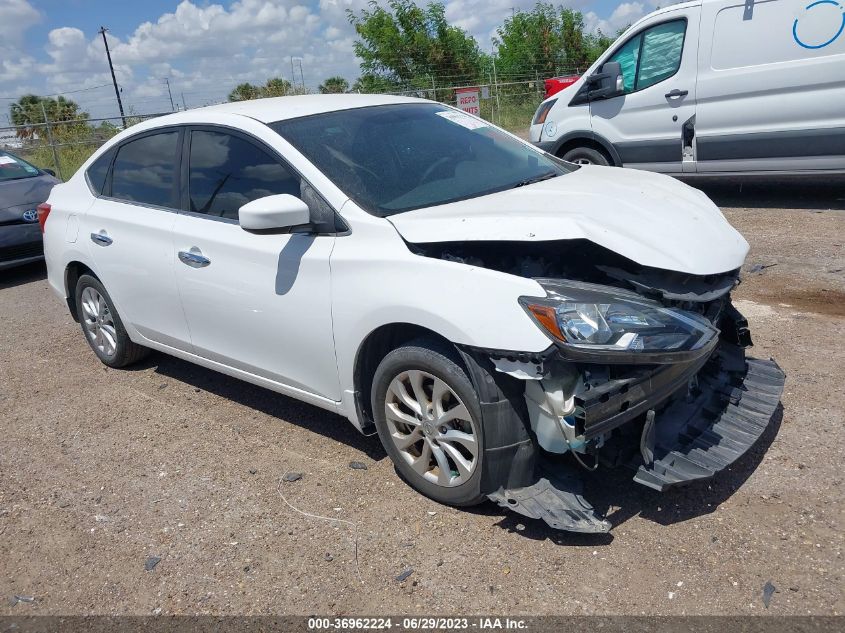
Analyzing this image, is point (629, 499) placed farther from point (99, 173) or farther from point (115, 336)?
point (99, 173)

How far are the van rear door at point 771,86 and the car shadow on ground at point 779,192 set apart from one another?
404mm

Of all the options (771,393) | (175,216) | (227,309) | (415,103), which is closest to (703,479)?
(771,393)

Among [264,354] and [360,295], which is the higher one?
[360,295]

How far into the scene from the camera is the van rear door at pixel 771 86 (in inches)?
282

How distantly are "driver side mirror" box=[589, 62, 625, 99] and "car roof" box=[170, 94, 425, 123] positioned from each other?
450cm

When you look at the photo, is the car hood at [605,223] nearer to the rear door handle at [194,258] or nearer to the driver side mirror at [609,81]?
the rear door handle at [194,258]

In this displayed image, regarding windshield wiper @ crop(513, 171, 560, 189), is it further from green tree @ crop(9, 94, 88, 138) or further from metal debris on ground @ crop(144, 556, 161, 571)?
green tree @ crop(9, 94, 88, 138)

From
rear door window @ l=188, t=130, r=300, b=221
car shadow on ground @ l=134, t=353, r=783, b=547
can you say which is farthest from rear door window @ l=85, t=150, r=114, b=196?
car shadow on ground @ l=134, t=353, r=783, b=547

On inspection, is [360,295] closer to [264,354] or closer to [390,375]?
[390,375]

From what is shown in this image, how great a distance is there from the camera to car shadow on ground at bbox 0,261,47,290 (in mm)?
9062

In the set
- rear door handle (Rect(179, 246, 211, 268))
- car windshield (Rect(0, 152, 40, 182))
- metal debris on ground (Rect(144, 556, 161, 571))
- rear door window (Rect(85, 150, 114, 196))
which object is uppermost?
rear door window (Rect(85, 150, 114, 196))

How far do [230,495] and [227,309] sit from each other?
3.24 feet

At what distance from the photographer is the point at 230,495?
3699mm

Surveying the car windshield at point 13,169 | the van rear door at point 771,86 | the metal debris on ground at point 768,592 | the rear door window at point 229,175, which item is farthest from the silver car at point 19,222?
the metal debris on ground at point 768,592
